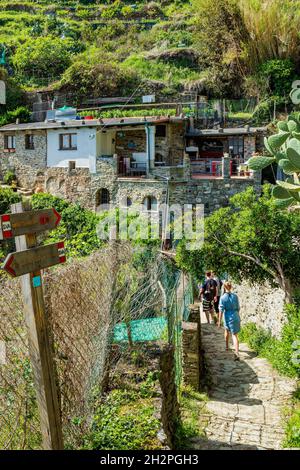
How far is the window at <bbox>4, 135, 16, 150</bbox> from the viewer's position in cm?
2748

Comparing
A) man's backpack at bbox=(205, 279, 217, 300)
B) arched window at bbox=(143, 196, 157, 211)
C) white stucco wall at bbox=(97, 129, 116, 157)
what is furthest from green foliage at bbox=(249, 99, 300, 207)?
white stucco wall at bbox=(97, 129, 116, 157)

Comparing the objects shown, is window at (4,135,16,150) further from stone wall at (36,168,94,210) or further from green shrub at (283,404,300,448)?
green shrub at (283,404,300,448)

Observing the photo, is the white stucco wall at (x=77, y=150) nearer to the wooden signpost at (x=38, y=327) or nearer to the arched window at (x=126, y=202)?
the arched window at (x=126, y=202)

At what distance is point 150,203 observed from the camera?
877 inches

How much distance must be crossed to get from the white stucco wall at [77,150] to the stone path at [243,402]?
16319 mm

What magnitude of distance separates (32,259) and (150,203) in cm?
1848

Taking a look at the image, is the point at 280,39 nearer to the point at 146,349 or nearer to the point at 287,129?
the point at 287,129

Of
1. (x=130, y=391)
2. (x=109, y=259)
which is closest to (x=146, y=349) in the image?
(x=130, y=391)

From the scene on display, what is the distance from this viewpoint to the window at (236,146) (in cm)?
2508

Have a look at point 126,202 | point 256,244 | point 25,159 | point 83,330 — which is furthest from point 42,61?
point 83,330

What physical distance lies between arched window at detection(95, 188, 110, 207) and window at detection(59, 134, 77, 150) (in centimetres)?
292

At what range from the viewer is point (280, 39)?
29.6 meters

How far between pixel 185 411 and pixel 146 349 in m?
1.50

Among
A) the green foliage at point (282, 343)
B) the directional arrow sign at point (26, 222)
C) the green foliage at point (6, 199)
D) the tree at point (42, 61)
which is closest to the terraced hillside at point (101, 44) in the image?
the tree at point (42, 61)
